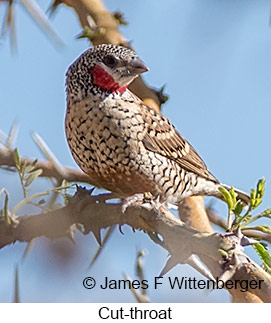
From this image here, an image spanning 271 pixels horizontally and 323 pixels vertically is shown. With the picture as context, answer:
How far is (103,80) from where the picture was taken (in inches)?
103

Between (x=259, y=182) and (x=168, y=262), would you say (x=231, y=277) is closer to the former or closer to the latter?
(x=168, y=262)

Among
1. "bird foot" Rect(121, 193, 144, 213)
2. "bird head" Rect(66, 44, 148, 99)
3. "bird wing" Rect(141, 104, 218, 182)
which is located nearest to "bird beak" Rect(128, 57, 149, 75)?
"bird head" Rect(66, 44, 148, 99)

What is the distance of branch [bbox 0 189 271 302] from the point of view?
4.11ft

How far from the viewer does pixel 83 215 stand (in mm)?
1772

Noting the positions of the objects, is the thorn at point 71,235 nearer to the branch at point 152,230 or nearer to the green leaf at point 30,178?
the branch at point 152,230

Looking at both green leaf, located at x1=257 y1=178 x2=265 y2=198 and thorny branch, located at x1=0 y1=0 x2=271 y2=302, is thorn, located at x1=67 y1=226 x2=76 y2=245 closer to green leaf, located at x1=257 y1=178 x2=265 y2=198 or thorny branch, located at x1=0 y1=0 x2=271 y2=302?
thorny branch, located at x1=0 y1=0 x2=271 y2=302

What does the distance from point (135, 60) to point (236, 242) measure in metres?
1.26

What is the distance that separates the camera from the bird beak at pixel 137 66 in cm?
238

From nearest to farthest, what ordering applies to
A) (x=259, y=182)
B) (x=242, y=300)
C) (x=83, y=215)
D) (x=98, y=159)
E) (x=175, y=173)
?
(x=242, y=300), (x=259, y=182), (x=83, y=215), (x=98, y=159), (x=175, y=173)

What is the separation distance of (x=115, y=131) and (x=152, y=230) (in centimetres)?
97

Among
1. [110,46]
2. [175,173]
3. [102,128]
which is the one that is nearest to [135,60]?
[110,46]

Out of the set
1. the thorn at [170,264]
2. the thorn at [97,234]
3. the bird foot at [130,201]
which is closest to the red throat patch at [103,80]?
the bird foot at [130,201]

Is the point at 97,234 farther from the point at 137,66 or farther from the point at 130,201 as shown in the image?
the point at 137,66

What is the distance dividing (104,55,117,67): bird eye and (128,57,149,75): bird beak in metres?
0.09
